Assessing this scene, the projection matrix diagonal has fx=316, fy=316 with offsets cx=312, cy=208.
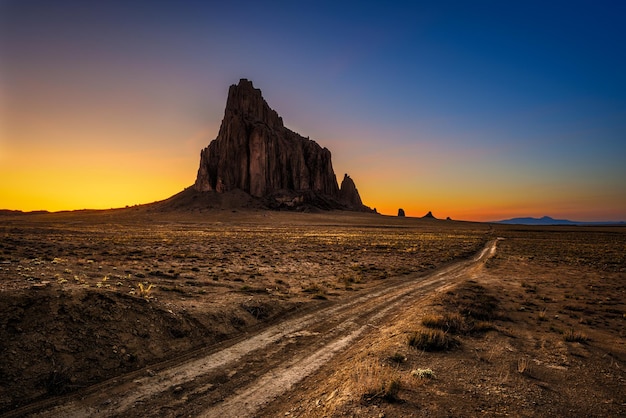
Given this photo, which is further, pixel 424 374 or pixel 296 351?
pixel 296 351

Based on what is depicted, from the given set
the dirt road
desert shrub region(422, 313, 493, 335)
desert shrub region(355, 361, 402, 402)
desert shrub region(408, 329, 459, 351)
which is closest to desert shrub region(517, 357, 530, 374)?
desert shrub region(408, 329, 459, 351)

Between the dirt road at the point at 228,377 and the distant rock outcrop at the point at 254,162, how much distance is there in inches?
5799

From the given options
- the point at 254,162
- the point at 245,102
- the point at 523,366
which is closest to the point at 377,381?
the point at 523,366

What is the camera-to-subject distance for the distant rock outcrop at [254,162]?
16712 centimetres

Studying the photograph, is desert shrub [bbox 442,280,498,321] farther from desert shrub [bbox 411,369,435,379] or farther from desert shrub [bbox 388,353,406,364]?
desert shrub [bbox 411,369,435,379]

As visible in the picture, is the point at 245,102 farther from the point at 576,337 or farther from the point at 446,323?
the point at 576,337

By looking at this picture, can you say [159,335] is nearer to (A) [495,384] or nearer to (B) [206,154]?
(A) [495,384]

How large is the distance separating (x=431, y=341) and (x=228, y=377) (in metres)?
5.57

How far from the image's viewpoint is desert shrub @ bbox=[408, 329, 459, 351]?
8935 mm

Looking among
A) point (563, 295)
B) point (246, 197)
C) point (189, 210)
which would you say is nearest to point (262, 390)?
point (563, 295)

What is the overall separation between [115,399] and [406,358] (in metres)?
6.67

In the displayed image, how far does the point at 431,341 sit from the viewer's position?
8.96 meters

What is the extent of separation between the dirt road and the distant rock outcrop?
147 m

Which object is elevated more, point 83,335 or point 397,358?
point 83,335
